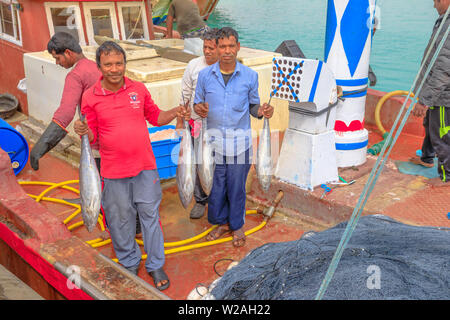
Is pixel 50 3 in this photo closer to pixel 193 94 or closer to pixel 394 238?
pixel 193 94

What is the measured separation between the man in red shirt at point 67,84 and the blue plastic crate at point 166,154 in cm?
121

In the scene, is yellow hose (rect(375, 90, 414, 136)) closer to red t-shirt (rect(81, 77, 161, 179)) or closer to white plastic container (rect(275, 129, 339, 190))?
white plastic container (rect(275, 129, 339, 190))

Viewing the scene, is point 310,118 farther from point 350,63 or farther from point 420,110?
point 420,110

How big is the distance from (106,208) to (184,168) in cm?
85

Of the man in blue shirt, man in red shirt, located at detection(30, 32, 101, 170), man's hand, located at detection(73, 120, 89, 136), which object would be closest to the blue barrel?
man in red shirt, located at detection(30, 32, 101, 170)

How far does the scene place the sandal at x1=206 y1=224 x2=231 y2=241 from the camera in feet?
15.8

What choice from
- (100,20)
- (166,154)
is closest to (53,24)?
(100,20)

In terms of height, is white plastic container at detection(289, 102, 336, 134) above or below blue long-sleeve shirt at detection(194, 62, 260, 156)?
below

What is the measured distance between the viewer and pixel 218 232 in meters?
4.84

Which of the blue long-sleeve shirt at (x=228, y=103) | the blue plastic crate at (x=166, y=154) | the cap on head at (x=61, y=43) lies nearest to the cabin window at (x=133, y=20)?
the blue plastic crate at (x=166, y=154)

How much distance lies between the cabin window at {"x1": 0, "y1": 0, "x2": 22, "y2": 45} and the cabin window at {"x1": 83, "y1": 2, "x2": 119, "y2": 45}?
146 centimetres

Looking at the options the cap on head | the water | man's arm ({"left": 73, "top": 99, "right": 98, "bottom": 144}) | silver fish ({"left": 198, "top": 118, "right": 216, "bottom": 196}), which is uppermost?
the cap on head

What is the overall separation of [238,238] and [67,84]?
234 centimetres

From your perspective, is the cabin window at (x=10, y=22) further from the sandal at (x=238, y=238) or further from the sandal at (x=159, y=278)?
the sandal at (x=159, y=278)
